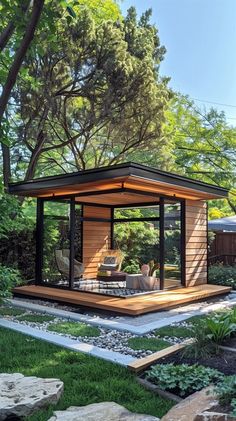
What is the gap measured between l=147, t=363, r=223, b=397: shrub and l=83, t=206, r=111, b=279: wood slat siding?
6.71 m

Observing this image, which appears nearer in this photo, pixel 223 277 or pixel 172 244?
pixel 172 244

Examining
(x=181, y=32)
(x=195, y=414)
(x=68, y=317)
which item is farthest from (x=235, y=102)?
(x=195, y=414)

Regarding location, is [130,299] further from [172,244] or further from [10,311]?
[10,311]

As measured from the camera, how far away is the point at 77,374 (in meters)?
3.39

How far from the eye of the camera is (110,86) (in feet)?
28.0

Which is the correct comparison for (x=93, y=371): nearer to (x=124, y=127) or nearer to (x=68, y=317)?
(x=68, y=317)

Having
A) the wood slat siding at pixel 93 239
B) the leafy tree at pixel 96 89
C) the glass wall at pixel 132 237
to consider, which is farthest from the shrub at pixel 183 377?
the glass wall at pixel 132 237

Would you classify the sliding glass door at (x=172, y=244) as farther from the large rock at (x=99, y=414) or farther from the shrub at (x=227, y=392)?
the shrub at (x=227, y=392)

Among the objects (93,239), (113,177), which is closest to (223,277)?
(93,239)

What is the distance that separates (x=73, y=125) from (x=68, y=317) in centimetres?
550

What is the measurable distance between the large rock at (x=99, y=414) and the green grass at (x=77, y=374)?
11cm

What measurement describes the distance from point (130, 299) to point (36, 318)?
5.95ft

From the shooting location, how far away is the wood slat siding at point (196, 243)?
8.73 meters

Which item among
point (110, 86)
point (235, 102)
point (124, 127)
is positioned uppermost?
point (235, 102)
